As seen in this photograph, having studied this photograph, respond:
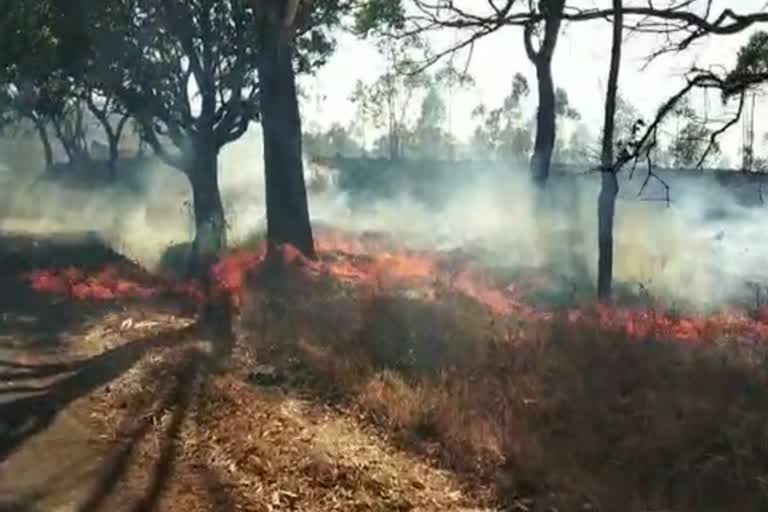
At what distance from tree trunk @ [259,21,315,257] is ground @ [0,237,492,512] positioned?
5384 millimetres

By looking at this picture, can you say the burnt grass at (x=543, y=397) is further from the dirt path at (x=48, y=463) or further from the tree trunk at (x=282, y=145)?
the tree trunk at (x=282, y=145)

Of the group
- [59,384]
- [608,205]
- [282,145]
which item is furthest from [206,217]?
[59,384]

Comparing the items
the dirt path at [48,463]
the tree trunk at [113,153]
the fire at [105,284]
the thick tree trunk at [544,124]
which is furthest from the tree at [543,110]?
the tree trunk at [113,153]

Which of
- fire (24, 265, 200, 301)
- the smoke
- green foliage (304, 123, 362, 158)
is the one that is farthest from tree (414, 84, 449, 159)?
fire (24, 265, 200, 301)

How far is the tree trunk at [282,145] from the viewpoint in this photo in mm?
14328

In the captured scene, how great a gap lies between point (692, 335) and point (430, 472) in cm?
511

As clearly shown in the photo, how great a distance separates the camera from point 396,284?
11.8 metres

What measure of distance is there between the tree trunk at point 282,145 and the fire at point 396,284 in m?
0.56

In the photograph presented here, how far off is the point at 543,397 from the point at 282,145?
8486mm

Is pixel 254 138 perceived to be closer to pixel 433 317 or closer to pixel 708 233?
pixel 708 233

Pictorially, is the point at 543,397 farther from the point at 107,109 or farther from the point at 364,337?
the point at 107,109

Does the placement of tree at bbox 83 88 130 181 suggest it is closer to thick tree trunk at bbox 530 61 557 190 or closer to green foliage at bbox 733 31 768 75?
thick tree trunk at bbox 530 61 557 190

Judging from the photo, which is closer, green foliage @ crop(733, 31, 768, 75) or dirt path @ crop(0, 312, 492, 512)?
dirt path @ crop(0, 312, 492, 512)

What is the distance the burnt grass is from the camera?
555 centimetres
